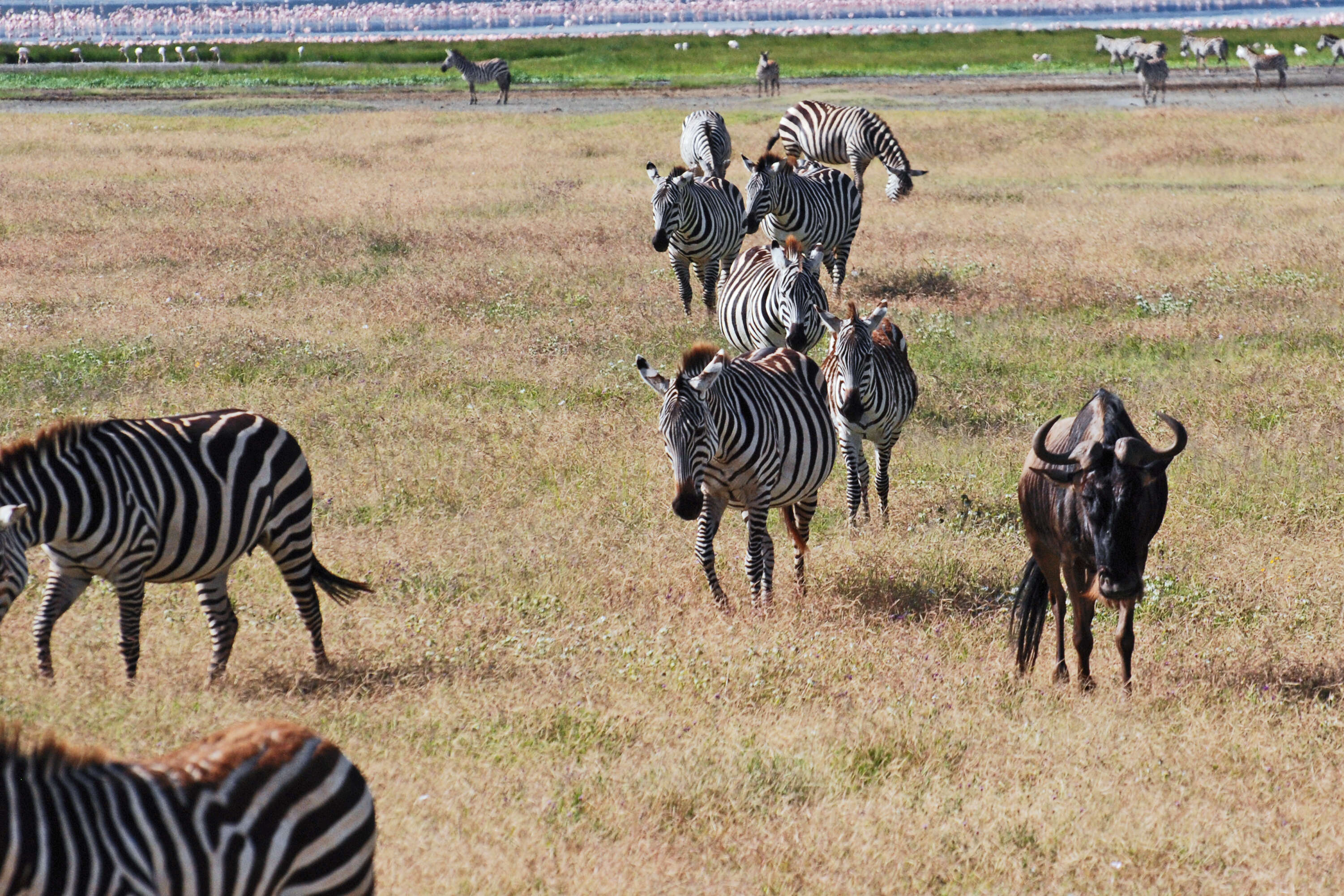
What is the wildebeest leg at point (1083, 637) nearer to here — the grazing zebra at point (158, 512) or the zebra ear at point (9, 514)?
the grazing zebra at point (158, 512)

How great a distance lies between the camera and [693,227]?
17.3 metres

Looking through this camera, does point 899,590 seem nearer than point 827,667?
No

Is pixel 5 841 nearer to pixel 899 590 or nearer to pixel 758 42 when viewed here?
pixel 899 590

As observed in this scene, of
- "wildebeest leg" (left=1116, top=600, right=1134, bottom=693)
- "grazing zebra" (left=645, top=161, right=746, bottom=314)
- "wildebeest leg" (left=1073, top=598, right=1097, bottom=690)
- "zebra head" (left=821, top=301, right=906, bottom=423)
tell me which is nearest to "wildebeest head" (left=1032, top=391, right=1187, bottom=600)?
"wildebeest leg" (left=1116, top=600, right=1134, bottom=693)

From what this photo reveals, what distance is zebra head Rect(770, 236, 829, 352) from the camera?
467 inches

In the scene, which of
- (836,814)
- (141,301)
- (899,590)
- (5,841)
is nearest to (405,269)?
(141,301)

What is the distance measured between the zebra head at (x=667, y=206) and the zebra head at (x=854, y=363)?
710 centimetres

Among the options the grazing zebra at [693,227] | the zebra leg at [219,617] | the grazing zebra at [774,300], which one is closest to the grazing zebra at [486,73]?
the grazing zebra at [693,227]

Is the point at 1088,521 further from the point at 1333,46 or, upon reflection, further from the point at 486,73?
the point at 1333,46

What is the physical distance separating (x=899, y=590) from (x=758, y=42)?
76.9m

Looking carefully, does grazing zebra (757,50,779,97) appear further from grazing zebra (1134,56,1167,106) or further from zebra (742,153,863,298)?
zebra (742,153,863,298)

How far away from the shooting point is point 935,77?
2243 inches

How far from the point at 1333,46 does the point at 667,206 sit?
184ft

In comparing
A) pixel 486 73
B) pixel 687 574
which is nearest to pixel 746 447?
pixel 687 574
